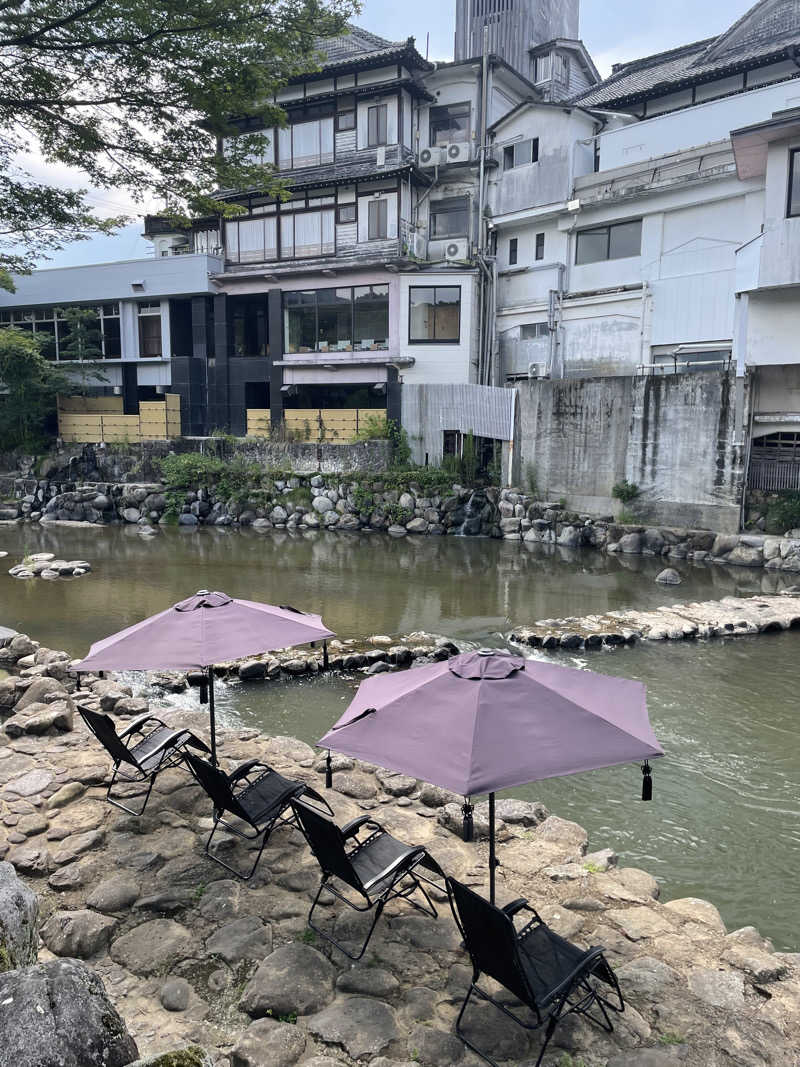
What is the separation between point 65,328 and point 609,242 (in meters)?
26.5

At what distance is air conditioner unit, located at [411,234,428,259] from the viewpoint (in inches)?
1153

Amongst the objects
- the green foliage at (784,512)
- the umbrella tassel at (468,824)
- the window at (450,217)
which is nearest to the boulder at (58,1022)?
the umbrella tassel at (468,824)

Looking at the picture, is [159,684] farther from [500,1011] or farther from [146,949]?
[500,1011]

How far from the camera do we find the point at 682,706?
10367 mm

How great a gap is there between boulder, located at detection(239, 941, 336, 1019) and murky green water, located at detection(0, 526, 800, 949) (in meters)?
3.30

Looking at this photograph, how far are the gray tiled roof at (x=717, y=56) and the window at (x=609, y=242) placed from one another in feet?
15.8

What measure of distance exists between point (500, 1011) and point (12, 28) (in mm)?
8831

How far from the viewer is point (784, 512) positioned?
65.1 ft

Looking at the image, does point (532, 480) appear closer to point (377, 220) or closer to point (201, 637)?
point (377, 220)

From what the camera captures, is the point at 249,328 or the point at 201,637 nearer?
the point at 201,637

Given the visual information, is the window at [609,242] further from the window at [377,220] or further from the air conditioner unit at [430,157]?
the window at [377,220]

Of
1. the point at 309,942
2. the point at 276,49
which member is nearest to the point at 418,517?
the point at 276,49

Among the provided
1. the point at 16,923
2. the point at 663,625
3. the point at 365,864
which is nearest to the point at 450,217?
the point at 663,625

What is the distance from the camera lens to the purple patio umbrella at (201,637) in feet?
20.5
